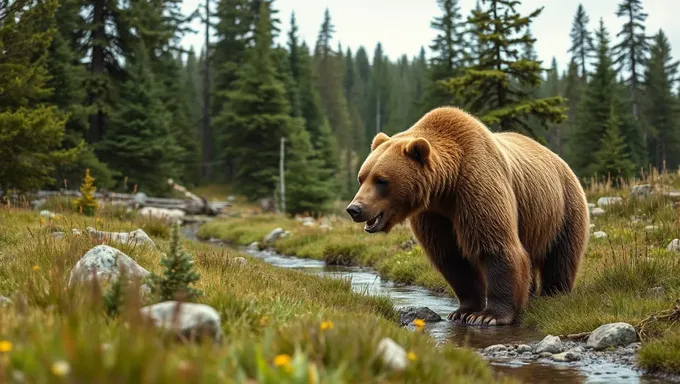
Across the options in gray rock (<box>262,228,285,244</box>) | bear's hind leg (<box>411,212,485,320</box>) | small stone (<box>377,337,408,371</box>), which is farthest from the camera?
gray rock (<box>262,228,285,244</box>)

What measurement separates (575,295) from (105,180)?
25869 mm

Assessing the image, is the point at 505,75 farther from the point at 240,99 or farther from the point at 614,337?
the point at 240,99

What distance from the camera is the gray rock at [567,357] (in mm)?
5094

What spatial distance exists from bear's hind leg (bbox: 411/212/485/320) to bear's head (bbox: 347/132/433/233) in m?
0.79

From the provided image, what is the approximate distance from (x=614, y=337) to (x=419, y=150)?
2504mm

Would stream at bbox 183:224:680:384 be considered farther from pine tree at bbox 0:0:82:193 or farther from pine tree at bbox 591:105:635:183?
pine tree at bbox 591:105:635:183

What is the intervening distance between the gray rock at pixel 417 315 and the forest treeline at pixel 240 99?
11.7 meters

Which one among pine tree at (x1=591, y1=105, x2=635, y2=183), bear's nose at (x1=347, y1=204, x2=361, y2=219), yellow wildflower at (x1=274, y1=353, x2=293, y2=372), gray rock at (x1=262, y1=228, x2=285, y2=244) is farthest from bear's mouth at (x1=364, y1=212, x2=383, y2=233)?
pine tree at (x1=591, y1=105, x2=635, y2=183)

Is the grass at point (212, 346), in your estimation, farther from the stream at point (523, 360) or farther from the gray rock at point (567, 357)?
the gray rock at point (567, 357)

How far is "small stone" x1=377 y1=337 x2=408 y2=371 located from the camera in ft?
10.0

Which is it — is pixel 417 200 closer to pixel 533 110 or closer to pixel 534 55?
pixel 533 110

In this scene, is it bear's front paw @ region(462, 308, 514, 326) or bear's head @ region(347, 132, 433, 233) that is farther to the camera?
bear's front paw @ region(462, 308, 514, 326)

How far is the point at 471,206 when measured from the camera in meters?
6.73

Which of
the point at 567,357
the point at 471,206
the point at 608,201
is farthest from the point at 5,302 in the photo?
the point at 608,201
